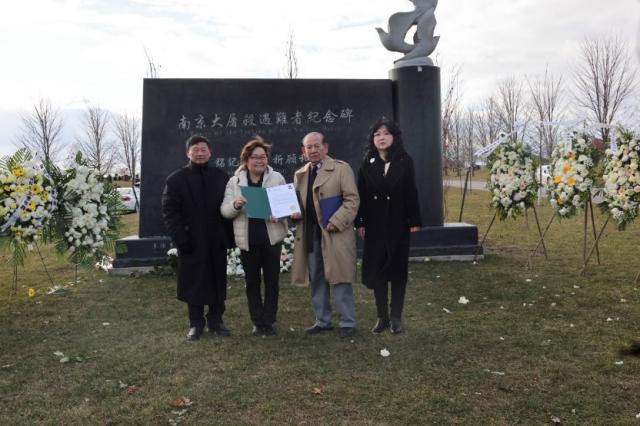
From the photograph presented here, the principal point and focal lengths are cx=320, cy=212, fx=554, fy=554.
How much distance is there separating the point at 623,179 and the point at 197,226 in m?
5.04

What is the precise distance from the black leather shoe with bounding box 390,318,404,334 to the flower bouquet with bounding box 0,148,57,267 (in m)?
3.25

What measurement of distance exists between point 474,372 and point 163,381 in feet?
7.32

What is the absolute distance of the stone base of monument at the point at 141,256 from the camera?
7855 mm

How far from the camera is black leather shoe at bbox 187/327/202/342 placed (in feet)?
15.8

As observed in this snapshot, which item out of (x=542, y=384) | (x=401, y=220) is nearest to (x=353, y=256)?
(x=401, y=220)

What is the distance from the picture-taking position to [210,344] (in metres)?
4.71

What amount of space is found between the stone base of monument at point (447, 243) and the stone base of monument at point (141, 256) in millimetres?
3707

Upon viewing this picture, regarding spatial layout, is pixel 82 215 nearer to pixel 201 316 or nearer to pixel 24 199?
pixel 24 199

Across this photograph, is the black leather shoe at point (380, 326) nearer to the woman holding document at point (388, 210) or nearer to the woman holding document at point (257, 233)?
the woman holding document at point (388, 210)

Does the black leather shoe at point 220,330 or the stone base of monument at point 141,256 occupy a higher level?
the stone base of monument at point 141,256

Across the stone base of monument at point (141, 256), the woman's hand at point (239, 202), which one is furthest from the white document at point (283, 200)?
the stone base of monument at point (141, 256)

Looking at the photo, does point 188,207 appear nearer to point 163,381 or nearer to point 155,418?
point 163,381

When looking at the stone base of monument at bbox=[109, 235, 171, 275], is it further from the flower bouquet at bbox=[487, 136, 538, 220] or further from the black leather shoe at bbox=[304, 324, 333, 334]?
the flower bouquet at bbox=[487, 136, 538, 220]

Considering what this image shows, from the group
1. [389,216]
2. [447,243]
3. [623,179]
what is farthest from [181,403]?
[447,243]
